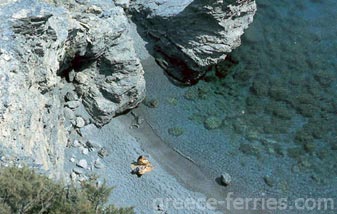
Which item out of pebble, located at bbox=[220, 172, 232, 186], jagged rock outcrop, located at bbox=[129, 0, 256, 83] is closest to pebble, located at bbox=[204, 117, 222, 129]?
jagged rock outcrop, located at bbox=[129, 0, 256, 83]

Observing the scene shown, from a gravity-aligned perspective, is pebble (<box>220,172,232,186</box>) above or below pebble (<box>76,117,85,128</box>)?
below

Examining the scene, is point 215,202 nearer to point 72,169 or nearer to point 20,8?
point 72,169

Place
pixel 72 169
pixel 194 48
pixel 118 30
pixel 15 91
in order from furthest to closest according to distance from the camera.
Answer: pixel 194 48 < pixel 118 30 < pixel 72 169 < pixel 15 91

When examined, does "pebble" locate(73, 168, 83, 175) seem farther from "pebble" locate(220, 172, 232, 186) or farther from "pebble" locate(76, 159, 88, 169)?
"pebble" locate(220, 172, 232, 186)

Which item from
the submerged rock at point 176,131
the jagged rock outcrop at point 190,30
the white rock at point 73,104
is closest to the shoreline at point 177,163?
the submerged rock at point 176,131

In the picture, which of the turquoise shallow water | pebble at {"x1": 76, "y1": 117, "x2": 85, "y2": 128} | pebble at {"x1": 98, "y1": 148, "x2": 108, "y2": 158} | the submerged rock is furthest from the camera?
the submerged rock

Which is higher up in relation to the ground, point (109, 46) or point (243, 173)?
point (109, 46)

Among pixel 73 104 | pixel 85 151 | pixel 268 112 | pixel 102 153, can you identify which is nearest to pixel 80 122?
pixel 73 104

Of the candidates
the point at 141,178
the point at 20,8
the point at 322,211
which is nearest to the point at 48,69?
the point at 20,8
